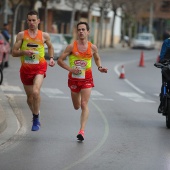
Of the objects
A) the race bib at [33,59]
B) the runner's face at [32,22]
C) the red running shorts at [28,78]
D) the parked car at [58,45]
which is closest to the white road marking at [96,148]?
the red running shorts at [28,78]

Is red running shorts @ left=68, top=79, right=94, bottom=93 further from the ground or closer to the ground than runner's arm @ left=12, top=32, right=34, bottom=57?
closer to the ground

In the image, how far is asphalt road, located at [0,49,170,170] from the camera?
962 cm

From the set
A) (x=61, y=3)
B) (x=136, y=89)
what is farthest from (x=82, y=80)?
(x=61, y=3)

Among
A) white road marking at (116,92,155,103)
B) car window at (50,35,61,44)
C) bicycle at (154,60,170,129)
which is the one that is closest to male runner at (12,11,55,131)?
bicycle at (154,60,170,129)

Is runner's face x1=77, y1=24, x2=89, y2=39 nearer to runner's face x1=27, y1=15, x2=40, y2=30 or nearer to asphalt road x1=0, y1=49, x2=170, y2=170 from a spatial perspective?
runner's face x1=27, y1=15, x2=40, y2=30

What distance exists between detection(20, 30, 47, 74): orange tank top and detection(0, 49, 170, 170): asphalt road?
1.09 metres

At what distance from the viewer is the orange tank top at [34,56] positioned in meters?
12.2

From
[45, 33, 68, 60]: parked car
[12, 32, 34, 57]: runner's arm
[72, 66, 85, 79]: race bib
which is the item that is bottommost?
[45, 33, 68, 60]: parked car

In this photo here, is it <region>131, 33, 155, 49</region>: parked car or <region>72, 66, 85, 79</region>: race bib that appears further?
<region>131, 33, 155, 49</region>: parked car

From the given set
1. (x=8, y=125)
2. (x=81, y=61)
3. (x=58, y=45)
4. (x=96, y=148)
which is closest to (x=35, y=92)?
(x=81, y=61)

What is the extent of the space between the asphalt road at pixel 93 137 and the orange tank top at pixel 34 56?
1.09m

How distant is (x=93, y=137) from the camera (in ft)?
40.3

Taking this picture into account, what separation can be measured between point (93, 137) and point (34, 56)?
5.40ft

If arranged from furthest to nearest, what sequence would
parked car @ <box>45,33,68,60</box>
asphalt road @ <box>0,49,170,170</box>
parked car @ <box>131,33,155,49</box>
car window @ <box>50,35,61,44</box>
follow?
parked car @ <box>131,33,155,49</box> → car window @ <box>50,35,61,44</box> → parked car @ <box>45,33,68,60</box> → asphalt road @ <box>0,49,170,170</box>
